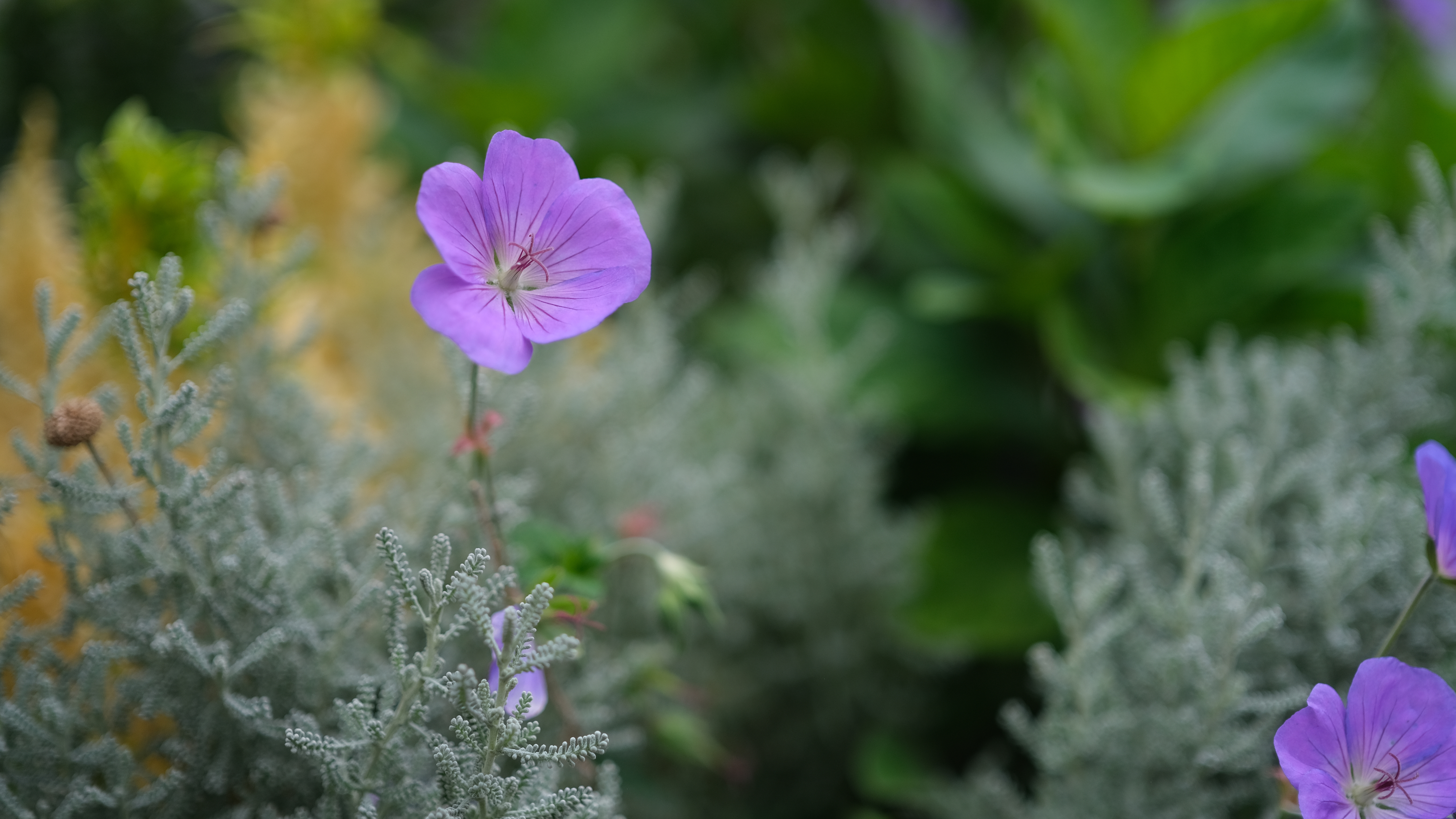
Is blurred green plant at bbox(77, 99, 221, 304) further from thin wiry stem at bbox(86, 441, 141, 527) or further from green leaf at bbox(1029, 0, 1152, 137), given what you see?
green leaf at bbox(1029, 0, 1152, 137)

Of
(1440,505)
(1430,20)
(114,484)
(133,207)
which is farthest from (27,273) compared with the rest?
(1430,20)

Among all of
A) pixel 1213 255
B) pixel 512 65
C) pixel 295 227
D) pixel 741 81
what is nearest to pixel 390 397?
pixel 295 227

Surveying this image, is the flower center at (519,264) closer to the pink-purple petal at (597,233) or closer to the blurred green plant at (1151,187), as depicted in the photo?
the pink-purple petal at (597,233)

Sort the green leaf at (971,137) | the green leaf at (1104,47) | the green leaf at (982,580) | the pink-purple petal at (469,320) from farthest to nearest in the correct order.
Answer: the green leaf at (971,137), the green leaf at (1104,47), the green leaf at (982,580), the pink-purple petal at (469,320)

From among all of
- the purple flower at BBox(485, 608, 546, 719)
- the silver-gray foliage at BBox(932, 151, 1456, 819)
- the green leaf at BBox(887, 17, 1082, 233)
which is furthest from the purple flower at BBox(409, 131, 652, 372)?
the green leaf at BBox(887, 17, 1082, 233)

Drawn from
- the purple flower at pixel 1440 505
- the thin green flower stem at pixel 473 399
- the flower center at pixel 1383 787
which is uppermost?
the thin green flower stem at pixel 473 399

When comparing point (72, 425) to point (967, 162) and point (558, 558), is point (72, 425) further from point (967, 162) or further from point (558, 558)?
point (967, 162)

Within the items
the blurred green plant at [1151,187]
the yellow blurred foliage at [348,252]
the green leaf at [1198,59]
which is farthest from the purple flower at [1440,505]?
the yellow blurred foliage at [348,252]
